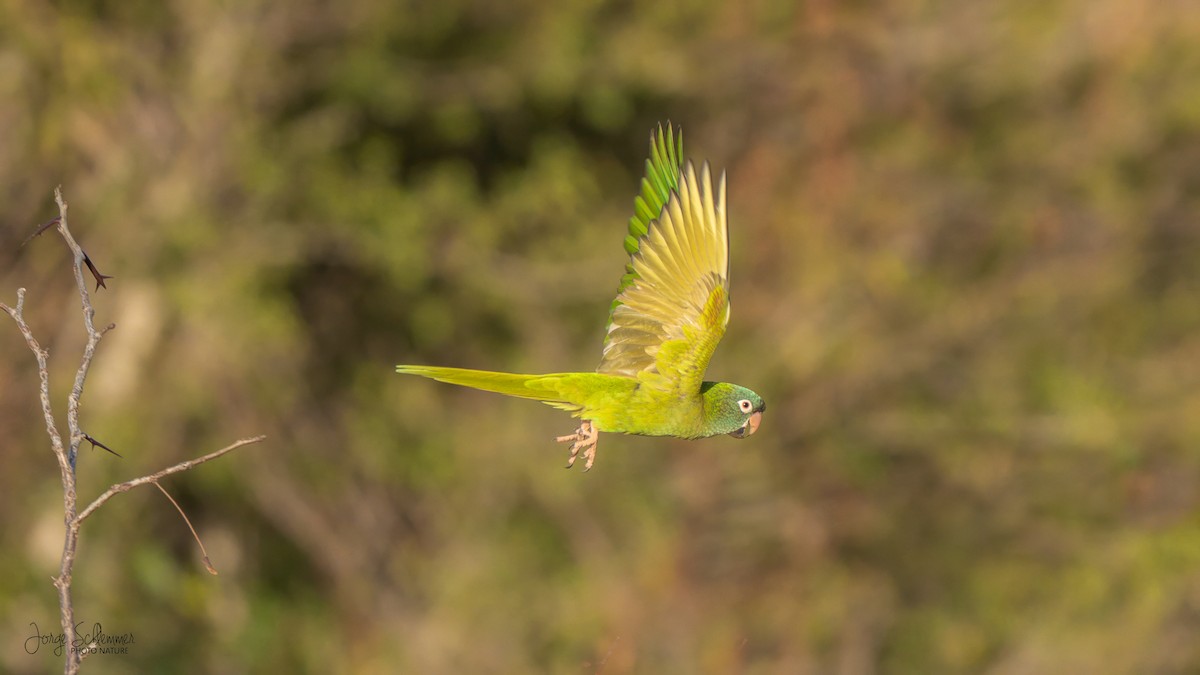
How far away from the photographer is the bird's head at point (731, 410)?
3121 millimetres

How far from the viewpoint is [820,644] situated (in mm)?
11984

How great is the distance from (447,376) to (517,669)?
29.6 ft

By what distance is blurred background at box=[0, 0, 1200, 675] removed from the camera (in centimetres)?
1106

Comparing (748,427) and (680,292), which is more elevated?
(680,292)

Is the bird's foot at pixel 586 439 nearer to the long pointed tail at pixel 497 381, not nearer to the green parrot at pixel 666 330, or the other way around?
the green parrot at pixel 666 330

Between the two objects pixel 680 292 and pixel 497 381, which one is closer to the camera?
pixel 497 381

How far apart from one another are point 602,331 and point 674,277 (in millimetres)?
9923

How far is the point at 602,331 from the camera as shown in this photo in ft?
43.1

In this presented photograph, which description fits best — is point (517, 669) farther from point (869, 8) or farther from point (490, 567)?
point (869, 8)

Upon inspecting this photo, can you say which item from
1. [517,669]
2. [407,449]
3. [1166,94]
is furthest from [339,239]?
[1166,94]

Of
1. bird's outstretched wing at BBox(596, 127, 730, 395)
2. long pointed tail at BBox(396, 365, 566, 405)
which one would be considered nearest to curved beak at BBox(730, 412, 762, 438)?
bird's outstretched wing at BBox(596, 127, 730, 395)
